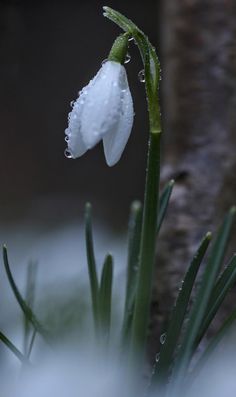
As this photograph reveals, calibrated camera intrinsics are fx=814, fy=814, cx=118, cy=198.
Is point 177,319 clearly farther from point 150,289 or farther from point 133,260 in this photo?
point 133,260

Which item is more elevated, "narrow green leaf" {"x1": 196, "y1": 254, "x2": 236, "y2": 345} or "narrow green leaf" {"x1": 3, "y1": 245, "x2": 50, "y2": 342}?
"narrow green leaf" {"x1": 3, "y1": 245, "x2": 50, "y2": 342}

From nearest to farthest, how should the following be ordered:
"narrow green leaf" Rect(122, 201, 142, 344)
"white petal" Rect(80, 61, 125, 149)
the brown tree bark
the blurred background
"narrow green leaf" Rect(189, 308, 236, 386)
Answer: "white petal" Rect(80, 61, 125, 149) → "narrow green leaf" Rect(189, 308, 236, 386) → "narrow green leaf" Rect(122, 201, 142, 344) → the brown tree bark → the blurred background

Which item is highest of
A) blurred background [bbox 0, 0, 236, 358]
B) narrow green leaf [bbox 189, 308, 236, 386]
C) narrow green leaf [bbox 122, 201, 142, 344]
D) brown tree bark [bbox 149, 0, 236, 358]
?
blurred background [bbox 0, 0, 236, 358]

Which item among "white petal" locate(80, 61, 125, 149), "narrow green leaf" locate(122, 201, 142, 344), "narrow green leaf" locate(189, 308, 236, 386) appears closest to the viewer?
"white petal" locate(80, 61, 125, 149)

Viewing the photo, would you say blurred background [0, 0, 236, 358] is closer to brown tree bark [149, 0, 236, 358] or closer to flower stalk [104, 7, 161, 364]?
brown tree bark [149, 0, 236, 358]

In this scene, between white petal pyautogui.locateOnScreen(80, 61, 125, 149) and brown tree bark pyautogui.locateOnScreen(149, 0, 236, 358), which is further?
brown tree bark pyautogui.locateOnScreen(149, 0, 236, 358)

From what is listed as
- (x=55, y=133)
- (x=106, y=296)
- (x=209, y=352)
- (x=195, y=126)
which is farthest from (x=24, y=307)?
(x=55, y=133)

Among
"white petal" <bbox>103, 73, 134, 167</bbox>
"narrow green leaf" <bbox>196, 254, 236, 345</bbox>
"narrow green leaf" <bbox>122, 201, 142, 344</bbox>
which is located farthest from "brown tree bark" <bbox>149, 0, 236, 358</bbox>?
"white petal" <bbox>103, 73, 134, 167</bbox>
